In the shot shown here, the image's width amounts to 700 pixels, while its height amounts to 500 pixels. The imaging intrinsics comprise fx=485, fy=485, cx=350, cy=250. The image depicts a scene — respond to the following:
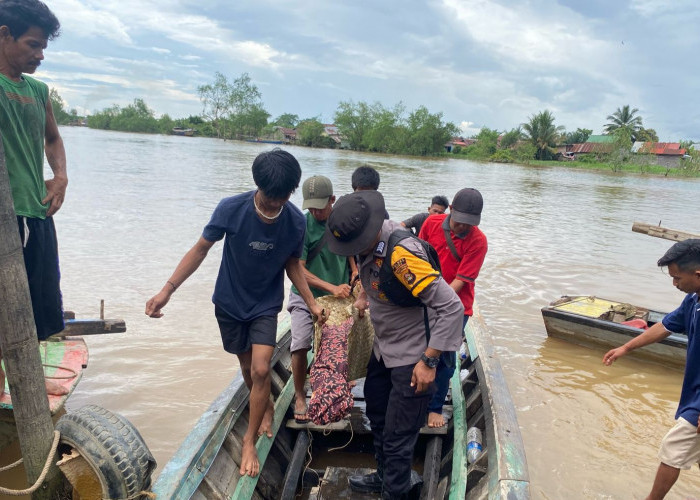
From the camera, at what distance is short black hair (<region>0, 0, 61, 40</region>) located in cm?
216

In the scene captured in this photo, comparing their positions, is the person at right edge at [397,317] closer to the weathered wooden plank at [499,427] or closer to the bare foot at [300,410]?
the weathered wooden plank at [499,427]

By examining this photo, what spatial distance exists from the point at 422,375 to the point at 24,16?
2429 millimetres

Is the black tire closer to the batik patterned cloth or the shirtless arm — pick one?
→ the batik patterned cloth

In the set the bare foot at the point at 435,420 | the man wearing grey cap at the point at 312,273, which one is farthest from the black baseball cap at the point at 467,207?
the bare foot at the point at 435,420

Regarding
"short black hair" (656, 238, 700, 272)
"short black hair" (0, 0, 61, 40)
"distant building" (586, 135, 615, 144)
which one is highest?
"distant building" (586, 135, 615, 144)

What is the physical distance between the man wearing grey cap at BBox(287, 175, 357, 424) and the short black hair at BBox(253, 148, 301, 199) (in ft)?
2.22

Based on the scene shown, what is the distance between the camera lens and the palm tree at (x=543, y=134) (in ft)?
193

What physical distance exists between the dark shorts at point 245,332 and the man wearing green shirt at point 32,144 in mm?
912

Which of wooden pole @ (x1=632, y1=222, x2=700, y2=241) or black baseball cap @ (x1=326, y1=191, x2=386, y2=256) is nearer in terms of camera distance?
black baseball cap @ (x1=326, y1=191, x2=386, y2=256)

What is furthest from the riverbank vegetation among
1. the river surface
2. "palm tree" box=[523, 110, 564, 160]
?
the river surface

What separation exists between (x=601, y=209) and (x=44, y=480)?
22041 millimetres

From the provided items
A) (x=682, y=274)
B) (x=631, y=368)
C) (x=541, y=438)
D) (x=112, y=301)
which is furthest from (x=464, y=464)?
(x=112, y=301)

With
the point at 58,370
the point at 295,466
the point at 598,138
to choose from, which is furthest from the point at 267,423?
the point at 598,138

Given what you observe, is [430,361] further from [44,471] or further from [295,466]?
[44,471]
